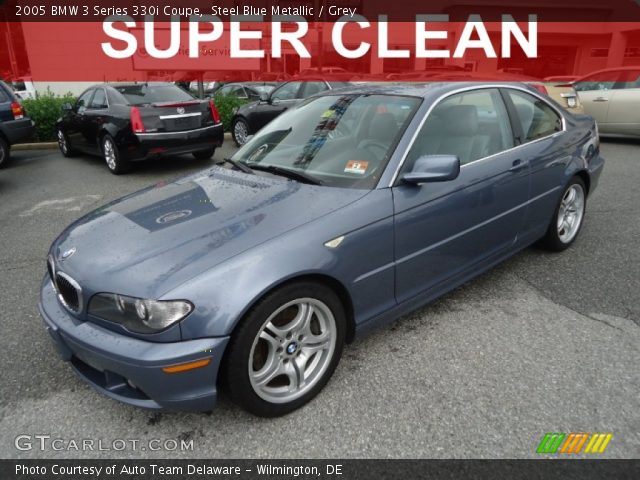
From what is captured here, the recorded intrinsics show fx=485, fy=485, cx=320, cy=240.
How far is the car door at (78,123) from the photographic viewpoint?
28.5ft

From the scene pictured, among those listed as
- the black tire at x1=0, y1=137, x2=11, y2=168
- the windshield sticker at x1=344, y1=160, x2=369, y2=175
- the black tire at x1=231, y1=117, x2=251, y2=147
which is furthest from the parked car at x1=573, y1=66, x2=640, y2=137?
the black tire at x1=0, y1=137, x2=11, y2=168

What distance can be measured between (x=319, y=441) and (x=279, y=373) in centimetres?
37

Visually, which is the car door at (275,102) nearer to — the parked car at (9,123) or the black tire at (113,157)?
the black tire at (113,157)

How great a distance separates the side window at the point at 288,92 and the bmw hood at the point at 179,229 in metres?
6.97

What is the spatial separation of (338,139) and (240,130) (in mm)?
7498

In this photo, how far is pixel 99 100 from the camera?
8.33m

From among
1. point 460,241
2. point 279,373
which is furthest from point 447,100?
point 279,373

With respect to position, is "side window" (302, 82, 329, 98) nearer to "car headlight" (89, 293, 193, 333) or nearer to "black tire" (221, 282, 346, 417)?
"black tire" (221, 282, 346, 417)

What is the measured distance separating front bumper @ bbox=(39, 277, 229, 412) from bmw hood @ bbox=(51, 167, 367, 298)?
22 centimetres

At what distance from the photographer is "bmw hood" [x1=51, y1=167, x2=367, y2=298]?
214 cm

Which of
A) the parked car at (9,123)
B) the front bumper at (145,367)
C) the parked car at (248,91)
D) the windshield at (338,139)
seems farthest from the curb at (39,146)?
the front bumper at (145,367)

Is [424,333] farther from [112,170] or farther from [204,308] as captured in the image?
[112,170]

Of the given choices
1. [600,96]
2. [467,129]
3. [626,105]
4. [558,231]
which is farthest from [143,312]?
[600,96]

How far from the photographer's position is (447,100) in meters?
3.16
